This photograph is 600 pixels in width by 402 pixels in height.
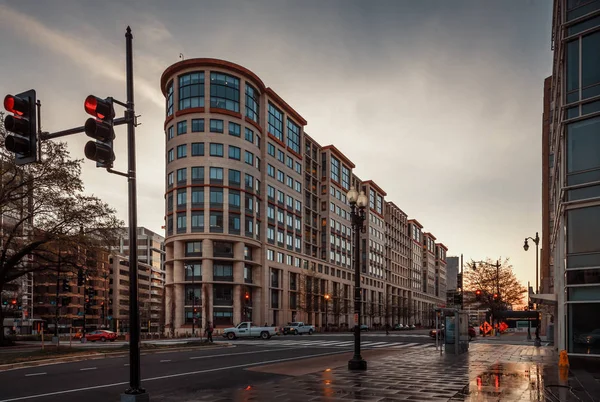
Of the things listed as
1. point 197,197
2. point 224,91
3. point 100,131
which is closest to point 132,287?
point 100,131

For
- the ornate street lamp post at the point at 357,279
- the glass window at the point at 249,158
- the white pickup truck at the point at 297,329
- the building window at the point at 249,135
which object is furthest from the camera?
the building window at the point at 249,135

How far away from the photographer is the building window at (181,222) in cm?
7538

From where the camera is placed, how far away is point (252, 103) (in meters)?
83.1

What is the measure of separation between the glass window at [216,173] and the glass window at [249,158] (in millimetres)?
5721

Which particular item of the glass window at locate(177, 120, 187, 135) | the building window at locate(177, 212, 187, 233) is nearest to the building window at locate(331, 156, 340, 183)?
the glass window at locate(177, 120, 187, 135)

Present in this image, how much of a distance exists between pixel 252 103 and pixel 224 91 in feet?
21.7

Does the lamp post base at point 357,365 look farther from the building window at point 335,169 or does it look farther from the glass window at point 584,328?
the building window at point 335,169

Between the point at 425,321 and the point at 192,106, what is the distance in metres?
140

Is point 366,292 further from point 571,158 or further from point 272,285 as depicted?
point 571,158

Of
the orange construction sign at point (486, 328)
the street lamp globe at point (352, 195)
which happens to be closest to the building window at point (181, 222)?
the orange construction sign at point (486, 328)

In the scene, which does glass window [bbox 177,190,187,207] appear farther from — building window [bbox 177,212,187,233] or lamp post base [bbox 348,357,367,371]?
lamp post base [bbox 348,357,367,371]

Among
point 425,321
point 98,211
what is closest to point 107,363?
point 98,211

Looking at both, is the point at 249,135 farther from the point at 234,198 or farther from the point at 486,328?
the point at 486,328

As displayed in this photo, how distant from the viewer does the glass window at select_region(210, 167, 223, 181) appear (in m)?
75.4
